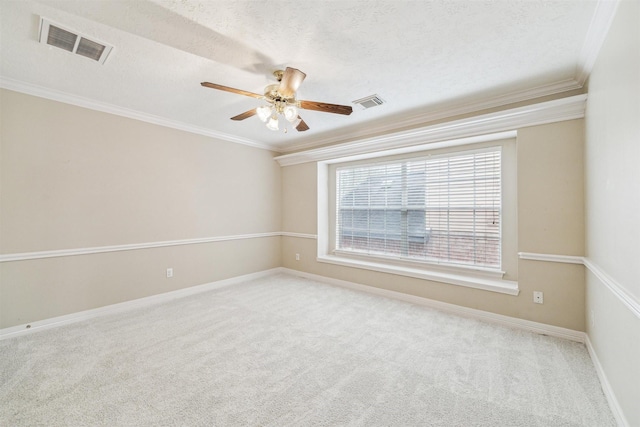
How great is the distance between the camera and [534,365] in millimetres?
2150

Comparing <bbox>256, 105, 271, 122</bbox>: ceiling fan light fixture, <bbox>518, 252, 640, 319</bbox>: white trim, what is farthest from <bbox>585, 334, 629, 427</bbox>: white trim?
<bbox>256, 105, 271, 122</bbox>: ceiling fan light fixture

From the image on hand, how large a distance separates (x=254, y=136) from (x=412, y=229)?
2.99 m

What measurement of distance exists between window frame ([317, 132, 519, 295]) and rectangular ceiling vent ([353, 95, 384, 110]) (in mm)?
926

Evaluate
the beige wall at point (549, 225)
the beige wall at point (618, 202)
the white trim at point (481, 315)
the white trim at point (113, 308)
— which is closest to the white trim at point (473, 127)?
the beige wall at point (549, 225)

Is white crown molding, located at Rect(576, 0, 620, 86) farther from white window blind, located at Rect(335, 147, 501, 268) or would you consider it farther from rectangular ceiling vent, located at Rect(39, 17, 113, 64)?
rectangular ceiling vent, located at Rect(39, 17, 113, 64)

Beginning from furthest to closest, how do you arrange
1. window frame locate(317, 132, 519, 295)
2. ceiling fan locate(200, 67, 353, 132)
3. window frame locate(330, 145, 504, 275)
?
window frame locate(330, 145, 504, 275) < window frame locate(317, 132, 519, 295) < ceiling fan locate(200, 67, 353, 132)

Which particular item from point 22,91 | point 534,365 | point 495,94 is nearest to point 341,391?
point 534,365

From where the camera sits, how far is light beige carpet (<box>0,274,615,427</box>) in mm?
1639

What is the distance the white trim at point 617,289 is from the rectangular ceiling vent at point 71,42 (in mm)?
3701

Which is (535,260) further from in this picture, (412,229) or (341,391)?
(341,391)

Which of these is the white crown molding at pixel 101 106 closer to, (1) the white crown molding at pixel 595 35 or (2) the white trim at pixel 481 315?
(2) the white trim at pixel 481 315

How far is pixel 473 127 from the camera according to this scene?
3.09 meters

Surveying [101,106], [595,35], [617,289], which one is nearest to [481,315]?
[617,289]

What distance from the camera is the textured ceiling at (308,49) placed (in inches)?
65.9
